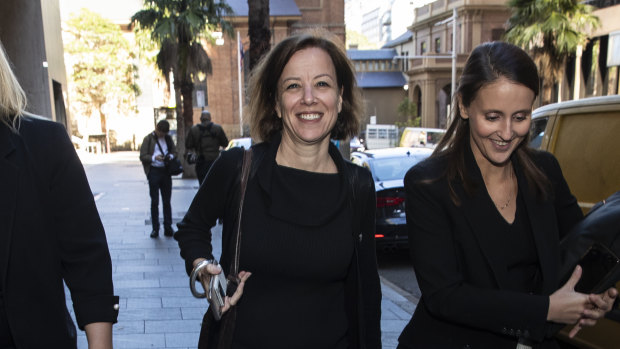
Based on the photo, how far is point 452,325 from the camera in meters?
1.98

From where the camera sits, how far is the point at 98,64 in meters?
47.0

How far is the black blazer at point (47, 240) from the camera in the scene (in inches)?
60.1

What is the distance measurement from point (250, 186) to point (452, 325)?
2.98 ft

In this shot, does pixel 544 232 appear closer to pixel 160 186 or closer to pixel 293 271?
pixel 293 271

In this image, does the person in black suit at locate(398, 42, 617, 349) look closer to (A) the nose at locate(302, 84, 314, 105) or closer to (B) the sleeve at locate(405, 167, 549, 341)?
(B) the sleeve at locate(405, 167, 549, 341)

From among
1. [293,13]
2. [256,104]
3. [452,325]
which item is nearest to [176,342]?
[256,104]

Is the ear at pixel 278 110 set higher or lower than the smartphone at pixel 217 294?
higher

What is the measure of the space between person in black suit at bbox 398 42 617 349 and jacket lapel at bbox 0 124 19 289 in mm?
1278

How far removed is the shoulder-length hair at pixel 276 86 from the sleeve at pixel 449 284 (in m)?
0.63

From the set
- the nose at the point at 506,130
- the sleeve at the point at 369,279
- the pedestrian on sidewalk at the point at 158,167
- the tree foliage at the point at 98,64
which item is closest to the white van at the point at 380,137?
the tree foliage at the point at 98,64

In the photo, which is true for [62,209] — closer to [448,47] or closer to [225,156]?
[225,156]

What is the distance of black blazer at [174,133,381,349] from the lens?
86.0 inches

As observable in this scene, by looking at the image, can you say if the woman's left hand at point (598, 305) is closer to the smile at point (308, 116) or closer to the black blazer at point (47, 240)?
the smile at point (308, 116)

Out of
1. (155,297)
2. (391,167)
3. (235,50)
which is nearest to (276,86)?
(155,297)
